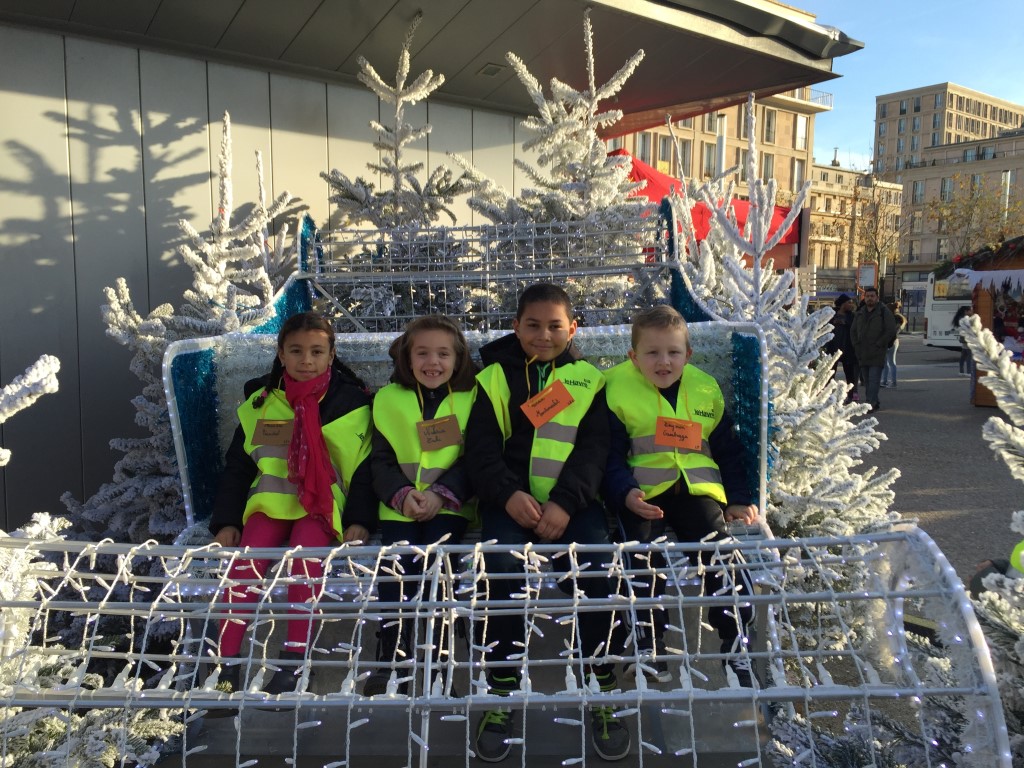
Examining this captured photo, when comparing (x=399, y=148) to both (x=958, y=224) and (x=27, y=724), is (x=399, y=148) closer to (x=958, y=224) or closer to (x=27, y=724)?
(x=27, y=724)

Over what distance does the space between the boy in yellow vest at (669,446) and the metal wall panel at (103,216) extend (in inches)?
150

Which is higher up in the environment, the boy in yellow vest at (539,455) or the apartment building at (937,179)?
the apartment building at (937,179)

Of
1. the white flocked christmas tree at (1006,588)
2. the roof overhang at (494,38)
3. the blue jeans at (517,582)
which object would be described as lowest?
the blue jeans at (517,582)

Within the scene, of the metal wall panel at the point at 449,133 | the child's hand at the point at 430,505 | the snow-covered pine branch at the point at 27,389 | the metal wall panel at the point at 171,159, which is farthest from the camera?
the metal wall panel at the point at 449,133

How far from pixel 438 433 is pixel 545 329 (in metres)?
0.60

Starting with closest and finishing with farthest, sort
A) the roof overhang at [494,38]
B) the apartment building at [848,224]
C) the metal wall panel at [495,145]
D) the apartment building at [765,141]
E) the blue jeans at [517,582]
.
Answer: the blue jeans at [517,582] < the roof overhang at [494,38] < the metal wall panel at [495,145] < the apartment building at [848,224] < the apartment building at [765,141]

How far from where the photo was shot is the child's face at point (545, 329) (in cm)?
302

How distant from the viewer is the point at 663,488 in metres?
2.83

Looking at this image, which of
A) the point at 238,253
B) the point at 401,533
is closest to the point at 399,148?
the point at 238,253

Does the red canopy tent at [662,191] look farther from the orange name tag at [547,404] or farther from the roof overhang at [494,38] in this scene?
the orange name tag at [547,404]

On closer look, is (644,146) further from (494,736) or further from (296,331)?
(494,736)

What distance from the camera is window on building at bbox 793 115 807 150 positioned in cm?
5351

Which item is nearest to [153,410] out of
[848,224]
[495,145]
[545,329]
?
[545,329]

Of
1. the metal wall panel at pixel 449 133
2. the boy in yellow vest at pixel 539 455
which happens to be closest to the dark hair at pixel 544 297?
the boy in yellow vest at pixel 539 455
